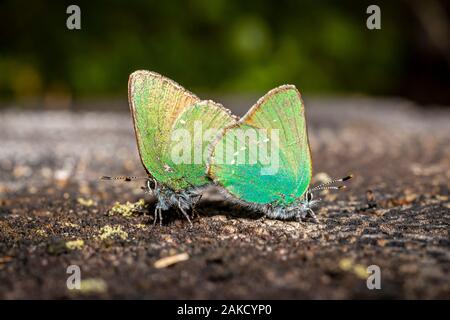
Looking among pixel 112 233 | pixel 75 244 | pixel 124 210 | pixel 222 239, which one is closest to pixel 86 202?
pixel 124 210

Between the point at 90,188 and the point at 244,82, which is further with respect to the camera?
the point at 244,82

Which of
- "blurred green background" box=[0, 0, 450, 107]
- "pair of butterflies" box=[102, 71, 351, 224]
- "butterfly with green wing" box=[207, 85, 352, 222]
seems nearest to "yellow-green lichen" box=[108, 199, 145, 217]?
"pair of butterflies" box=[102, 71, 351, 224]

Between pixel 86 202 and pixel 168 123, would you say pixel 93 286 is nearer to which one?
pixel 168 123

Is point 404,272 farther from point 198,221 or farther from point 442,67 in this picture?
point 442,67

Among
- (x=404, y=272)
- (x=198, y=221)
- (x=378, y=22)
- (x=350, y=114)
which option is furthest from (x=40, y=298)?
(x=378, y=22)

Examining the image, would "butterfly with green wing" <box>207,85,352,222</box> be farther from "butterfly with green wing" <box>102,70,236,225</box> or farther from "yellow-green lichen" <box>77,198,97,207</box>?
"yellow-green lichen" <box>77,198,97,207</box>

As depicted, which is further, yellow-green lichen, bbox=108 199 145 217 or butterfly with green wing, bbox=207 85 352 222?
yellow-green lichen, bbox=108 199 145 217
